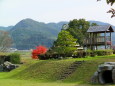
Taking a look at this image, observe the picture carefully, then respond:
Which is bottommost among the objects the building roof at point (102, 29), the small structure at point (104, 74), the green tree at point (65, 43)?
the small structure at point (104, 74)

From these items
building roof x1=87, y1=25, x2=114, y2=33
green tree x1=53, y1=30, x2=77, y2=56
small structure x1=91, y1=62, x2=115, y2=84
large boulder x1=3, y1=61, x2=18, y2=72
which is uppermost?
building roof x1=87, y1=25, x2=114, y2=33

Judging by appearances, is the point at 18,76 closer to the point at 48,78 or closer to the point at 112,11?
the point at 48,78

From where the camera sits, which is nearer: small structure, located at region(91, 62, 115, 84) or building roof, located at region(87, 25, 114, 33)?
small structure, located at region(91, 62, 115, 84)

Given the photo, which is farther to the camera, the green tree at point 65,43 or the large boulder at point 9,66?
the large boulder at point 9,66

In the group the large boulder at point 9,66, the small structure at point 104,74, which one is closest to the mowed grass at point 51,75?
the small structure at point 104,74

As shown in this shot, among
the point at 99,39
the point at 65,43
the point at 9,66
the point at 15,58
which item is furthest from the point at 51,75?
the point at 15,58

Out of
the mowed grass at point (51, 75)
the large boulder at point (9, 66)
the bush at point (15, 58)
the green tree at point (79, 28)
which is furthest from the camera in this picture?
the green tree at point (79, 28)

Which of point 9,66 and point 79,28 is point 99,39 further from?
point 79,28

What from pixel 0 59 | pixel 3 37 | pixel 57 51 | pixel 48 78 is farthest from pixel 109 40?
pixel 3 37

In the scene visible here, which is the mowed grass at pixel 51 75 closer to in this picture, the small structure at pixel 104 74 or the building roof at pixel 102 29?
the small structure at pixel 104 74

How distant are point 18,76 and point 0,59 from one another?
20.4 meters

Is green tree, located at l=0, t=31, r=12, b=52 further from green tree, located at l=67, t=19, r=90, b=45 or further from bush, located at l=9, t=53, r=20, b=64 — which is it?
bush, located at l=9, t=53, r=20, b=64

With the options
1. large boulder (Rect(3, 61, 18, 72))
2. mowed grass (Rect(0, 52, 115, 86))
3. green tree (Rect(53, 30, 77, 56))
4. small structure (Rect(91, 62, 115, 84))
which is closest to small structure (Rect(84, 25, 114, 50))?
green tree (Rect(53, 30, 77, 56))

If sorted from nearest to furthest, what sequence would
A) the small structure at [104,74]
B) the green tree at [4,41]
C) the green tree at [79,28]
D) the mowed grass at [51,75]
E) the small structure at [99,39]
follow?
1. the small structure at [104,74]
2. the mowed grass at [51,75]
3. the small structure at [99,39]
4. the green tree at [79,28]
5. the green tree at [4,41]
